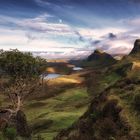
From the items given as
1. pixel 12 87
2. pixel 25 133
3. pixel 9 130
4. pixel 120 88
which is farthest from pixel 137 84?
pixel 12 87

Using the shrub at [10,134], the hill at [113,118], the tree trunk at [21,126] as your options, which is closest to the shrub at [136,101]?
the hill at [113,118]

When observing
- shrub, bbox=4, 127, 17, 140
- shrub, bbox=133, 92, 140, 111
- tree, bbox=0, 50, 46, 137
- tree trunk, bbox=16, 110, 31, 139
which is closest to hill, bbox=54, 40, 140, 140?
shrub, bbox=133, 92, 140, 111

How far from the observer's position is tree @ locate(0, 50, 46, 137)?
7825 cm

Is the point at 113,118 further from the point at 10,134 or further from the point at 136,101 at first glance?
the point at 10,134

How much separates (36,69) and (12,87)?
329 inches

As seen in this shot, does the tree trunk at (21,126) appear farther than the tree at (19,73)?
No

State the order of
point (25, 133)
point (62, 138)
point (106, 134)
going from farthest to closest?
point (25, 133), point (62, 138), point (106, 134)

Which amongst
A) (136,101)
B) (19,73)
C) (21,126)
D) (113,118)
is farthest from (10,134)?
(19,73)

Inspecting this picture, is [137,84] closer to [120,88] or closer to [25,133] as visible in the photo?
[120,88]

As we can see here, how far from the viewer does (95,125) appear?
3172 centimetres

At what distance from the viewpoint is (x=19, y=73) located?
8212 cm

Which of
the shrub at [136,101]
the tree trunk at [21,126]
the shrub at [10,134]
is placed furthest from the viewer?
the tree trunk at [21,126]

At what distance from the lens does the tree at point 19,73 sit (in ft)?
257

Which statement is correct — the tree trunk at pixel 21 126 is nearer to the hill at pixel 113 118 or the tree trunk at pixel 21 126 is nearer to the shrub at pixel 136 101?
the hill at pixel 113 118
